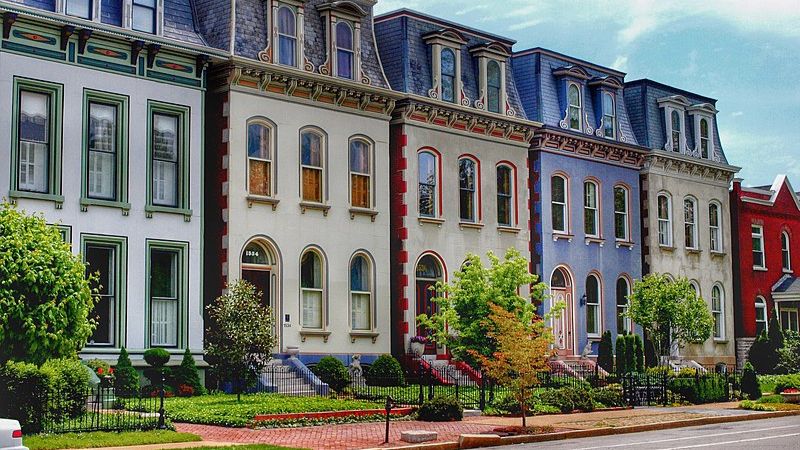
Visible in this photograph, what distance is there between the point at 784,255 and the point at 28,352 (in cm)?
4267

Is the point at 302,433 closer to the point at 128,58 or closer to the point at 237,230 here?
the point at 237,230

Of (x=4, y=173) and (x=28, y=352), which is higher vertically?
(x=4, y=173)

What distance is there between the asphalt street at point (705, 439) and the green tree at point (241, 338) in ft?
26.7

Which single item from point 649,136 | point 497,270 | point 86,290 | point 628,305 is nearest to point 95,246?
point 86,290

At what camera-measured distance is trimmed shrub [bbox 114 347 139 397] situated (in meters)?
29.9

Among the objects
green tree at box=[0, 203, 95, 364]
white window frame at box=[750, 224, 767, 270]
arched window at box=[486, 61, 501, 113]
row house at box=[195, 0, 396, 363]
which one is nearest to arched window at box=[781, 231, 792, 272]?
white window frame at box=[750, 224, 767, 270]

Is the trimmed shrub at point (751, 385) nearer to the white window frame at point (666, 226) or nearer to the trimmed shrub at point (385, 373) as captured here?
the white window frame at point (666, 226)

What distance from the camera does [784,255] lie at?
5753 cm

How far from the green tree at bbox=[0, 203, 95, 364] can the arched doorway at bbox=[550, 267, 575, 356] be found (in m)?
23.9

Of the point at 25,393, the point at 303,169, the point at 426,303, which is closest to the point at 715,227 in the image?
the point at 426,303

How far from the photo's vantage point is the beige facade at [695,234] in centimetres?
4962

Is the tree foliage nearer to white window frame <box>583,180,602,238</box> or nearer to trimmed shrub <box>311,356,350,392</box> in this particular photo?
trimmed shrub <box>311,356,350,392</box>

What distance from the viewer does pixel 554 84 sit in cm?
4638

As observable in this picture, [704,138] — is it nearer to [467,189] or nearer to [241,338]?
[467,189]
